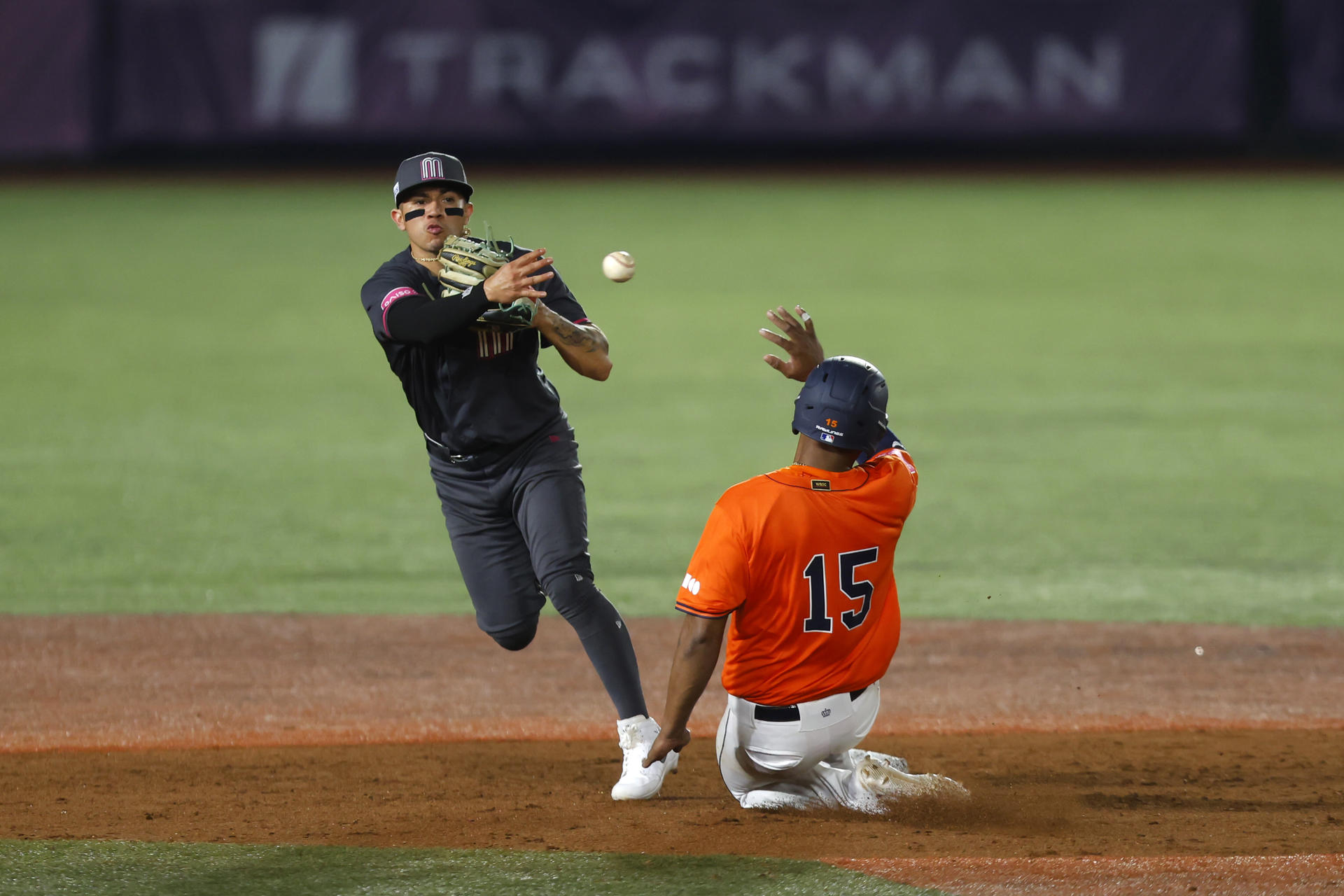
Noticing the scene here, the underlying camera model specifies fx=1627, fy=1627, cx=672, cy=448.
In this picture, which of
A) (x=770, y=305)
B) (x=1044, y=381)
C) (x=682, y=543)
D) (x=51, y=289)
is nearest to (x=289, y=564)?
(x=682, y=543)

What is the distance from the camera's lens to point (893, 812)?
4645 millimetres

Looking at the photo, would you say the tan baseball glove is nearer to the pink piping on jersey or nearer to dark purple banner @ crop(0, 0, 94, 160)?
the pink piping on jersey

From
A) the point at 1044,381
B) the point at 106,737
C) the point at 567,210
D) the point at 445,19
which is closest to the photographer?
the point at 106,737

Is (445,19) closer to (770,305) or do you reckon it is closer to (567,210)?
(567,210)

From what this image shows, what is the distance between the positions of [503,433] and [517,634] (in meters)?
0.66

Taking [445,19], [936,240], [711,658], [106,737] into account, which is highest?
[445,19]

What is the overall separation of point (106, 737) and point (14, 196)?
19750 millimetres

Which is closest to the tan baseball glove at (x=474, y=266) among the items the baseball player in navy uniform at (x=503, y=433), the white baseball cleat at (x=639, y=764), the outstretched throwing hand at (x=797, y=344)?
the baseball player in navy uniform at (x=503, y=433)

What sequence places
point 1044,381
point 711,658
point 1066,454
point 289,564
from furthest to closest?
point 1044,381 → point 1066,454 → point 289,564 → point 711,658

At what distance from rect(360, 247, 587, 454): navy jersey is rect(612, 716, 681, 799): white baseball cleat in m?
0.95

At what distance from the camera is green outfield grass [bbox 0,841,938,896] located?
13.1 feet

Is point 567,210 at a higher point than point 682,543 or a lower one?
higher

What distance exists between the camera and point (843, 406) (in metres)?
4.27

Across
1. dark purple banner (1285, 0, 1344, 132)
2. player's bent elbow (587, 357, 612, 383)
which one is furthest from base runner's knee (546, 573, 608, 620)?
dark purple banner (1285, 0, 1344, 132)
